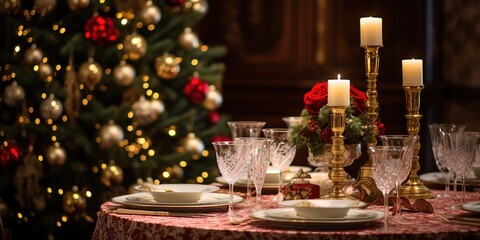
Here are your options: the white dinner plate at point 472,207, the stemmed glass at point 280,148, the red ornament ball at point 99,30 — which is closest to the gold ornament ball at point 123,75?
the red ornament ball at point 99,30

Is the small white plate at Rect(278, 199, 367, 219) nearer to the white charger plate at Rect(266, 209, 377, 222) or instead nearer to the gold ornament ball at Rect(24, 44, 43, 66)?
the white charger plate at Rect(266, 209, 377, 222)

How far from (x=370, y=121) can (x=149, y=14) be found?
5.99 feet

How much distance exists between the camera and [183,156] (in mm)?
4359

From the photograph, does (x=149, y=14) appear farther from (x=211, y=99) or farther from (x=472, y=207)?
(x=472, y=207)

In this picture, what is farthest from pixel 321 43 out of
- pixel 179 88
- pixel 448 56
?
pixel 179 88

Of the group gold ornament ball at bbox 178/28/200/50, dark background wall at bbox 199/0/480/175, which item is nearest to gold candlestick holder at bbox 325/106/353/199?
gold ornament ball at bbox 178/28/200/50

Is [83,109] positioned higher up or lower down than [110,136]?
higher up

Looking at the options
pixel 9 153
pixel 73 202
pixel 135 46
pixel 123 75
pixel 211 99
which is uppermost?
pixel 135 46

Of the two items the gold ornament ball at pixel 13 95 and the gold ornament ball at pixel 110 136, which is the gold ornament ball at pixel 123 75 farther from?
the gold ornament ball at pixel 13 95

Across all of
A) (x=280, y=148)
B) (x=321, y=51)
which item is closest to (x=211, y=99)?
(x=321, y=51)

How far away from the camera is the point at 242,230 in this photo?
210 centimetres

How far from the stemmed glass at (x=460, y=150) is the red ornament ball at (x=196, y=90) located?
208 cm

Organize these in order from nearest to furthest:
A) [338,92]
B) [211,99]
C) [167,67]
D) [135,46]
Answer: [338,92] → [135,46] → [167,67] → [211,99]

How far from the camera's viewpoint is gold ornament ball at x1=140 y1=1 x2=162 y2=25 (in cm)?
424
